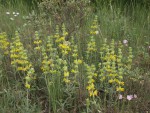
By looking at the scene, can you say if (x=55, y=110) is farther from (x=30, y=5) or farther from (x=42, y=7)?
(x=30, y=5)

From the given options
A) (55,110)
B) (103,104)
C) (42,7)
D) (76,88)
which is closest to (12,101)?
(55,110)

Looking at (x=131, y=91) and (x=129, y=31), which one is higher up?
(x=129, y=31)

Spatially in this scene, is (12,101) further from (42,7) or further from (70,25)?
(42,7)

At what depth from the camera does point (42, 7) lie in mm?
4609

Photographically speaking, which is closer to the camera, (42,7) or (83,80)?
(83,80)

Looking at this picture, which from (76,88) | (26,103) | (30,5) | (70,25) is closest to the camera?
(26,103)

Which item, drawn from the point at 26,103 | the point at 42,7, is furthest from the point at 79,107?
the point at 42,7

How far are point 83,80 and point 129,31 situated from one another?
5.28 ft

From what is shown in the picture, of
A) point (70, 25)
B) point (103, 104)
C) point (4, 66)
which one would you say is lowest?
point (103, 104)

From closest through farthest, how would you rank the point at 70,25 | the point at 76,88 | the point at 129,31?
the point at 76,88 < the point at 70,25 < the point at 129,31

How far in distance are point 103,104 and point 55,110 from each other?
17.0 inches

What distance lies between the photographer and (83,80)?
302 cm

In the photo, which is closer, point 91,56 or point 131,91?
point 131,91

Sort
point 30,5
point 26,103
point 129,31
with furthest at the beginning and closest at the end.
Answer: point 30,5
point 129,31
point 26,103
